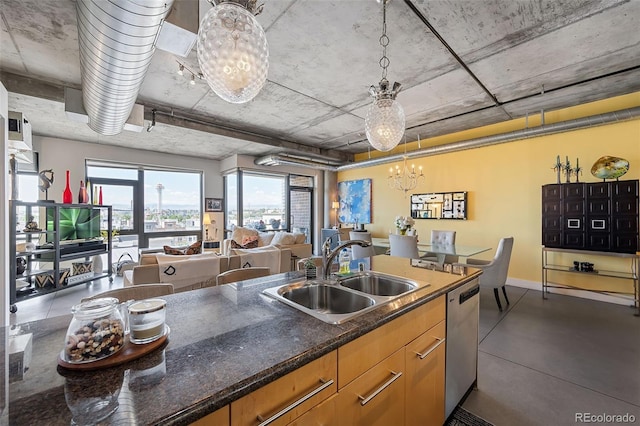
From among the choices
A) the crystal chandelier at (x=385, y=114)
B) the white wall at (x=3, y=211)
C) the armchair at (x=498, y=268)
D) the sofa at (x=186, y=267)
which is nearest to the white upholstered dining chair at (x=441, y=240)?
the armchair at (x=498, y=268)

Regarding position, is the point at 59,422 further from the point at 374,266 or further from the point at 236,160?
the point at 236,160

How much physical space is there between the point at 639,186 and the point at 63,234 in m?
8.46

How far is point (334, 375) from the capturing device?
36.8 inches

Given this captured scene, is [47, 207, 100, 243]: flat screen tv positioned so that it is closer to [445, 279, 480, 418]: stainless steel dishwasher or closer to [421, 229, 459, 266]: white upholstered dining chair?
[445, 279, 480, 418]: stainless steel dishwasher

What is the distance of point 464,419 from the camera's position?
5.68ft

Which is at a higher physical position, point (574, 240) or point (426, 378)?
point (574, 240)

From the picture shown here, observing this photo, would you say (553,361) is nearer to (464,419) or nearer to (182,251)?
(464,419)

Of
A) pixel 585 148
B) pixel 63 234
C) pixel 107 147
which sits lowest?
pixel 63 234

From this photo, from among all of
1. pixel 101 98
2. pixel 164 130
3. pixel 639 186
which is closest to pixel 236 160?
pixel 164 130

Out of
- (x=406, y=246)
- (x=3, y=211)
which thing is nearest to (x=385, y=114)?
(x=406, y=246)

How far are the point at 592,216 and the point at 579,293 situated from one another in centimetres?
123

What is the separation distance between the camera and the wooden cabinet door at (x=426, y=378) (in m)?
1.28

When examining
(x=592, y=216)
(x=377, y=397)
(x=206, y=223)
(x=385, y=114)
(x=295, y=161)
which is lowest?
(x=377, y=397)

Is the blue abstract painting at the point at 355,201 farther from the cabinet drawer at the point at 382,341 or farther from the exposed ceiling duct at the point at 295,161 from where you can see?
the cabinet drawer at the point at 382,341
